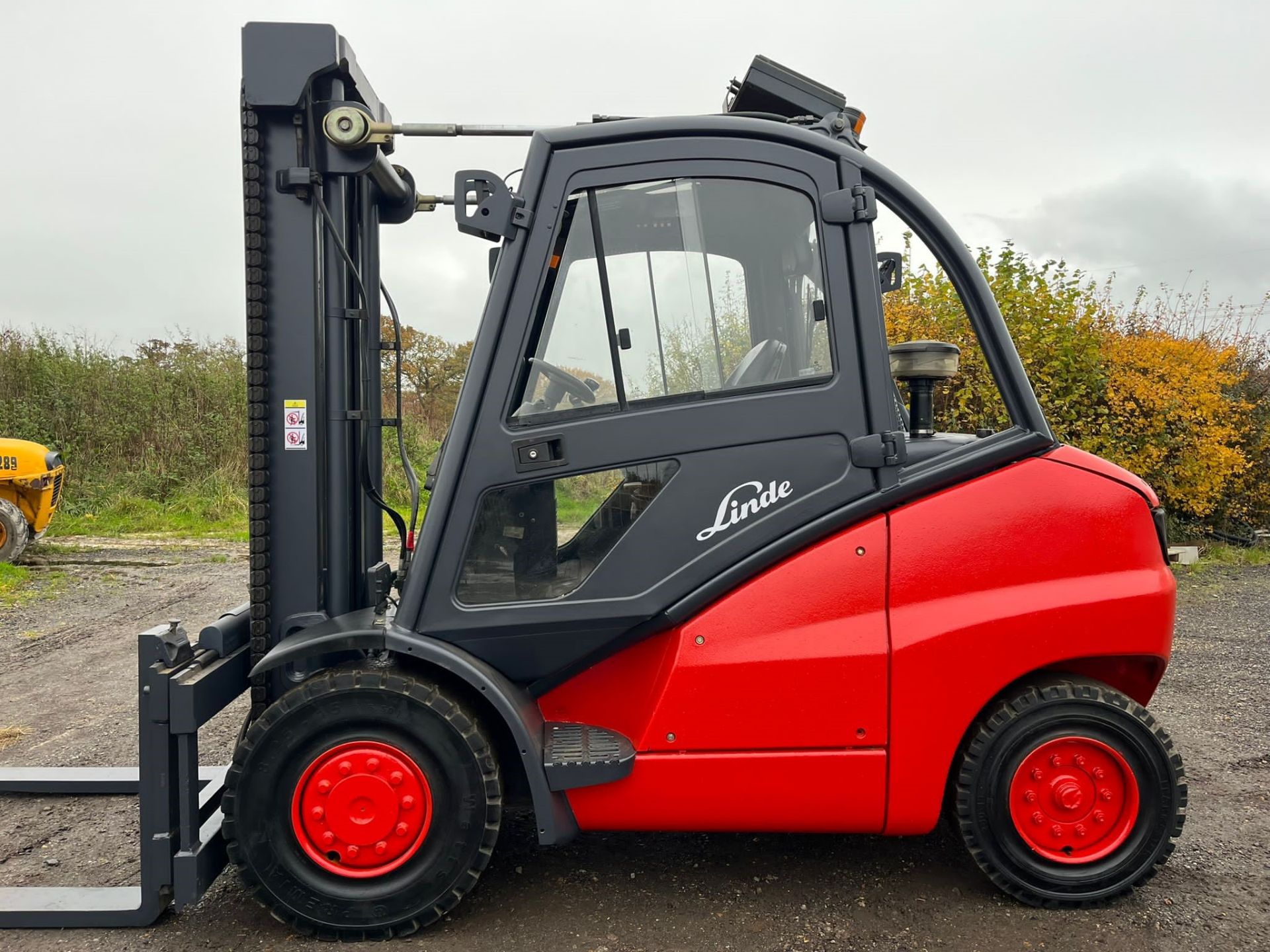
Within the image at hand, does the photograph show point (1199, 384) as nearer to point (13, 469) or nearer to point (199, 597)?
point (199, 597)

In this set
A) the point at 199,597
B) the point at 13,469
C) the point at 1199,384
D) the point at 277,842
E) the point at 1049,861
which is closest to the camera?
the point at 277,842

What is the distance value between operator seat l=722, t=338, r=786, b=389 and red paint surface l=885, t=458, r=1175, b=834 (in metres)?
0.60

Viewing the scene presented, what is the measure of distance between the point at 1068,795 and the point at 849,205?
2015 millimetres

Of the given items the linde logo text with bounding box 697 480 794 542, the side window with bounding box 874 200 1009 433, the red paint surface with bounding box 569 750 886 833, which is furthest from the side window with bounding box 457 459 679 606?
the side window with bounding box 874 200 1009 433

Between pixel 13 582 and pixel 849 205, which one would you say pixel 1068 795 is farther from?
pixel 13 582

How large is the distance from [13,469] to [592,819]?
10221mm

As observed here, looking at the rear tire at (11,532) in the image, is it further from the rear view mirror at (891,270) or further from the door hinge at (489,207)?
the rear view mirror at (891,270)

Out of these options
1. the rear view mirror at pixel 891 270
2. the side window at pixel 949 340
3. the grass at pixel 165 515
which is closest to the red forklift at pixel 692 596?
the rear view mirror at pixel 891 270

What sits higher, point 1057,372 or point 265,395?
point 1057,372

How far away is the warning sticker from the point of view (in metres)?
3.09

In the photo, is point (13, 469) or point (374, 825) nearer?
point (374, 825)

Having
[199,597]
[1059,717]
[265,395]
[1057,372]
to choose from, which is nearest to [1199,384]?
[1057,372]

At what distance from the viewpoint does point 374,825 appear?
2799 mm

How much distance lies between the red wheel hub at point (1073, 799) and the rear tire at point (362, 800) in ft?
5.60
